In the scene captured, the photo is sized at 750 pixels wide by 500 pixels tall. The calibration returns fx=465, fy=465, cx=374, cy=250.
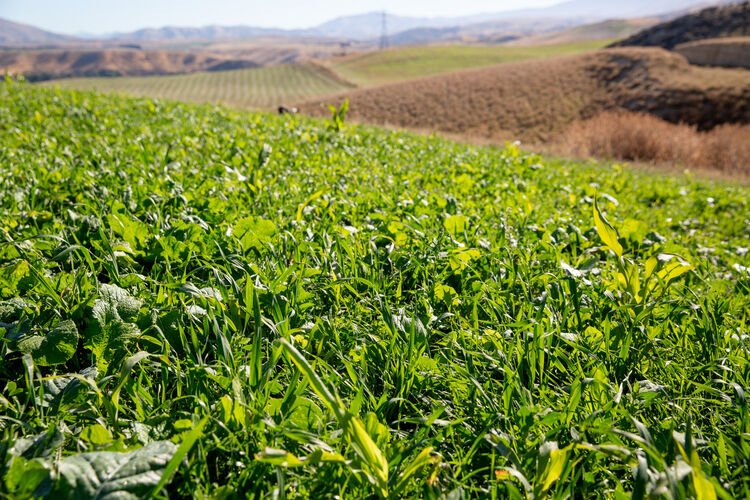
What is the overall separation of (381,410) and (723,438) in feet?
3.49

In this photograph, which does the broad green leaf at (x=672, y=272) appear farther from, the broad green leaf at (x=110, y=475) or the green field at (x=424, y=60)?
the green field at (x=424, y=60)

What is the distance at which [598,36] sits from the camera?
17750 centimetres

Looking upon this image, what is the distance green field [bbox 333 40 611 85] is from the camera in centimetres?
6806

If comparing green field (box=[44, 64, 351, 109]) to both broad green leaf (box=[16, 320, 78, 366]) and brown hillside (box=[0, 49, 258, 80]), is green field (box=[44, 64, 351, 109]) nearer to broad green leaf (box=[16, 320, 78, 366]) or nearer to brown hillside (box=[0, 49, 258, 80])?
broad green leaf (box=[16, 320, 78, 366])

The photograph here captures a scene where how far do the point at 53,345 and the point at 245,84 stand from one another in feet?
236

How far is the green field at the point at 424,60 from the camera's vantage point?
2680 inches

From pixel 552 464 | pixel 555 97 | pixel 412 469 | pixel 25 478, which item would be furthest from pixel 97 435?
pixel 555 97

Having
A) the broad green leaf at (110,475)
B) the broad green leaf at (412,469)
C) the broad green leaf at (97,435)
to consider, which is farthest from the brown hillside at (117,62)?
the broad green leaf at (412,469)

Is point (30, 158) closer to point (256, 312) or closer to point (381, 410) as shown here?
point (256, 312)

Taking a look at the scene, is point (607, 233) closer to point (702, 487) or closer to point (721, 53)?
point (702, 487)

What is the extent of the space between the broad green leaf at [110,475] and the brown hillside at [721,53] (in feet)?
178

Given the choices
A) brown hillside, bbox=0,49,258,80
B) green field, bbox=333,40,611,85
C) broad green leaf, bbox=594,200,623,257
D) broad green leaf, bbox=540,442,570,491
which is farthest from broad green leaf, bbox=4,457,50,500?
brown hillside, bbox=0,49,258,80

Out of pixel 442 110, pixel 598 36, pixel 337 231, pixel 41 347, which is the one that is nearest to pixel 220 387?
pixel 41 347

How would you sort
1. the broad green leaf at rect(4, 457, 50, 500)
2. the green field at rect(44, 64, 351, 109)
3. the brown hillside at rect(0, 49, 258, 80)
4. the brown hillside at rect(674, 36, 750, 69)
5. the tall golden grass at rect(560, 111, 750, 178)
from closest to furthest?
the broad green leaf at rect(4, 457, 50, 500)
the tall golden grass at rect(560, 111, 750, 178)
the brown hillside at rect(674, 36, 750, 69)
the green field at rect(44, 64, 351, 109)
the brown hillside at rect(0, 49, 258, 80)
